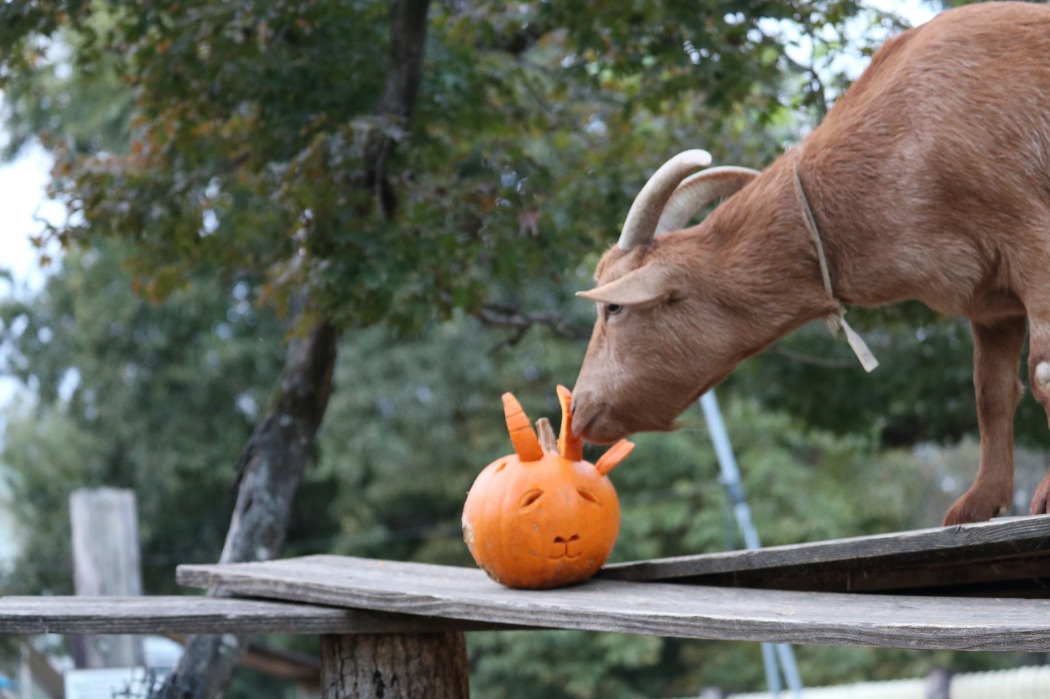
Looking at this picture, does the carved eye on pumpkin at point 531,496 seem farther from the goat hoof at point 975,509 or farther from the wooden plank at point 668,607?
the goat hoof at point 975,509

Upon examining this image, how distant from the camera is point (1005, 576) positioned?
290 cm

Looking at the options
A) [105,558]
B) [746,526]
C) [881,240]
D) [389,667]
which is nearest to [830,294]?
[881,240]

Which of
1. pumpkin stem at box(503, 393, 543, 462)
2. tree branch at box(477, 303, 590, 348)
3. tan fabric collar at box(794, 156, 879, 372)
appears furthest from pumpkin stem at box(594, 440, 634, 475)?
tree branch at box(477, 303, 590, 348)

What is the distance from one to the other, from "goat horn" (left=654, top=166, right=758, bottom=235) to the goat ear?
219 millimetres

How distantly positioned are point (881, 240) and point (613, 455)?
110 centimetres

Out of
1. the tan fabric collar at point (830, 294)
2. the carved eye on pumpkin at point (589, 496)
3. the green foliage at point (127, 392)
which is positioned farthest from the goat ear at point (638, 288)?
the green foliage at point (127, 392)

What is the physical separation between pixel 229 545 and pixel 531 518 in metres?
3.21

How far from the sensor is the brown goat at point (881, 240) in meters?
2.73

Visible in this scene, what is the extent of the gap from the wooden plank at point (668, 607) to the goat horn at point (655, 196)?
90 cm

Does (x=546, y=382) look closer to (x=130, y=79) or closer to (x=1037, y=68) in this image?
(x=130, y=79)

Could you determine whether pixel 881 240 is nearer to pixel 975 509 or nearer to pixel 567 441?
pixel 975 509

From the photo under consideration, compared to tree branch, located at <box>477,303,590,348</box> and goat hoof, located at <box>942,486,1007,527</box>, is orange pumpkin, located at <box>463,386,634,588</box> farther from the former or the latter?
tree branch, located at <box>477,303,590,348</box>

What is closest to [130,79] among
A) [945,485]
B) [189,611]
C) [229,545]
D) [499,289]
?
[229,545]

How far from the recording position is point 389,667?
11.5ft
